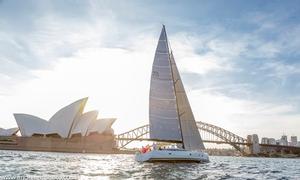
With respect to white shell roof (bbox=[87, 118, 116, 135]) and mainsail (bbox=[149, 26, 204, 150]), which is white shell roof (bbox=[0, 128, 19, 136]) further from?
mainsail (bbox=[149, 26, 204, 150])

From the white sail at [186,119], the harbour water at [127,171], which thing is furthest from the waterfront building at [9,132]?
the white sail at [186,119]

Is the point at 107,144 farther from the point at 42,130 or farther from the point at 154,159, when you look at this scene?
the point at 154,159

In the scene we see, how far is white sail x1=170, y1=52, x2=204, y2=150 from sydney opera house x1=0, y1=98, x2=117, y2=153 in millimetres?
74316

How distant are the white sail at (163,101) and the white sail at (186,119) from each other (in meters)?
0.99

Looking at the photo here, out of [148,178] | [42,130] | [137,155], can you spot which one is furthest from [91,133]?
[148,178]

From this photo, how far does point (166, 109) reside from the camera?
47.0 metres

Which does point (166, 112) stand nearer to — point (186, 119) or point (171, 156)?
point (186, 119)

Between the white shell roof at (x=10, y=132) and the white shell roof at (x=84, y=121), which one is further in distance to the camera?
the white shell roof at (x=10, y=132)

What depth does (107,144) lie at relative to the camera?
146 metres

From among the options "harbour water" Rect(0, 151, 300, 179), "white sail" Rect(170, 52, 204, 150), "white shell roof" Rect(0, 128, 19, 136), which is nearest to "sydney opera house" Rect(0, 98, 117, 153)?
"white shell roof" Rect(0, 128, 19, 136)

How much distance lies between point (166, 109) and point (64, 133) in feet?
297

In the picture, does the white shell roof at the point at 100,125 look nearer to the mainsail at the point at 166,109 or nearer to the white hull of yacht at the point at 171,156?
the mainsail at the point at 166,109

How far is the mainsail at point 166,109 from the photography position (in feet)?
153

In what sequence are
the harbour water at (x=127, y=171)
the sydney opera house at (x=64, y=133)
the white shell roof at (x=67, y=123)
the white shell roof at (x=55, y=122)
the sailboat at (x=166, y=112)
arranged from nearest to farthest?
1. the harbour water at (x=127, y=171)
2. the sailboat at (x=166, y=112)
3. the white shell roof at (x=55, y=122)
4. the white shell roof at (x=67, y=123)
5. the sydney opera house at (x=64, y=133)
